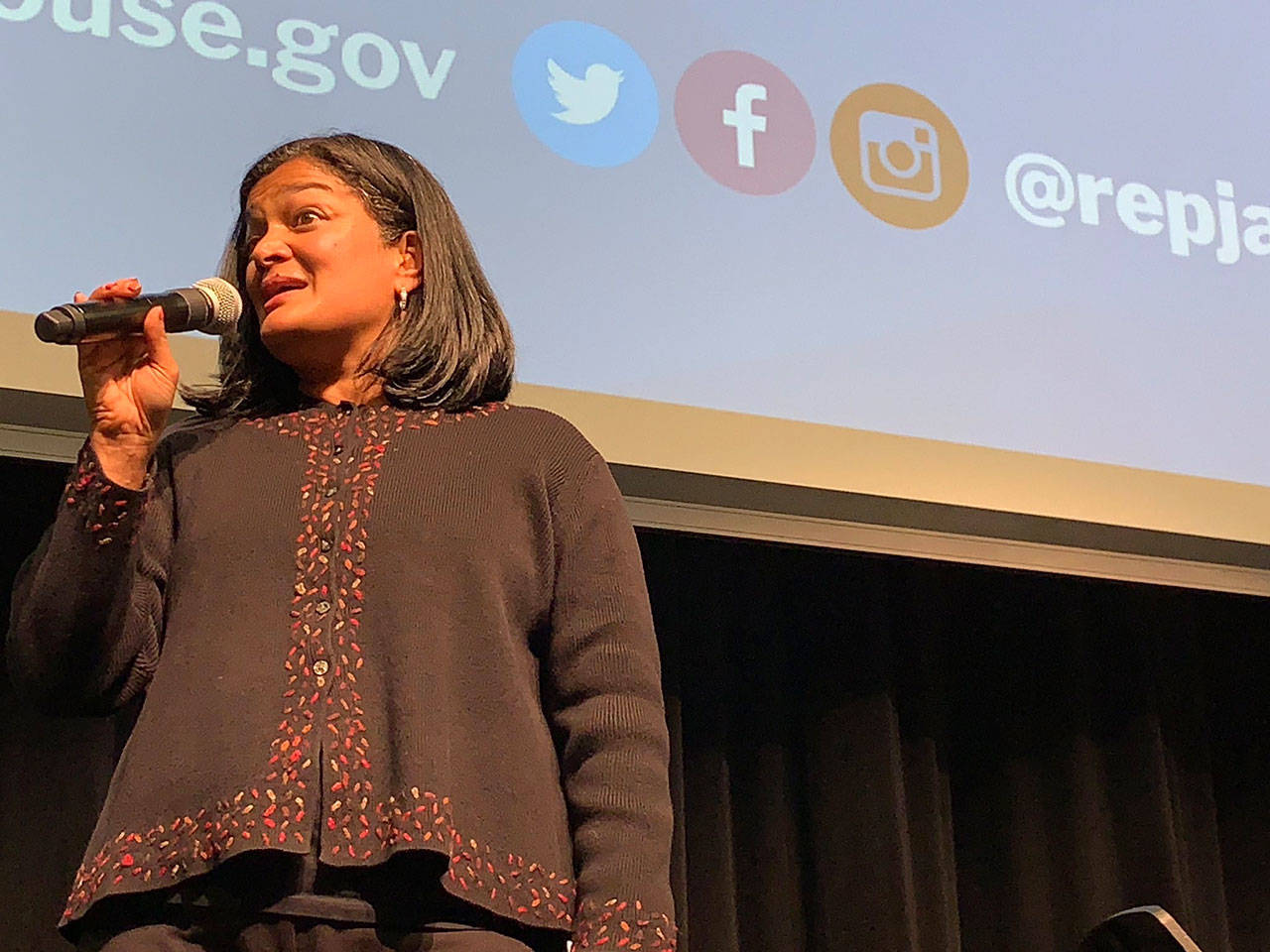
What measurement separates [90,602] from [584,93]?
1146mm

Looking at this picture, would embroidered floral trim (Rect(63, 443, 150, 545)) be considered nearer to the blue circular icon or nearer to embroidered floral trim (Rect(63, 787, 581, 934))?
embroidered floral trim (Rect(63, 787, 581, 934))

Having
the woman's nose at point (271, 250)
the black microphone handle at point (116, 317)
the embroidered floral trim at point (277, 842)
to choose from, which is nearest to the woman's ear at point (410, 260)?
the woman's nose at point (271, 250)

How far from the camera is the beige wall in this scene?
2.00 metres

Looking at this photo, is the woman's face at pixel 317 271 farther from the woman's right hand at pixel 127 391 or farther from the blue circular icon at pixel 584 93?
the blue circular icon at pixel 584 93

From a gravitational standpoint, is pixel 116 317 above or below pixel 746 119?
below

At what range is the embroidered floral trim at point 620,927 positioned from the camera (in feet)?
3.64

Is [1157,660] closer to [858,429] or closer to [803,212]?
[858,429]

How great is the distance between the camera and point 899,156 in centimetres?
226

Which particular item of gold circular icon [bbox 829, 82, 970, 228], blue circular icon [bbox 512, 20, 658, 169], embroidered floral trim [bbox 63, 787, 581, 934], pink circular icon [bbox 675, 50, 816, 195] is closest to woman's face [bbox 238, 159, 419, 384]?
embroidered floral trim [bbox 63, 787, 581, 934]

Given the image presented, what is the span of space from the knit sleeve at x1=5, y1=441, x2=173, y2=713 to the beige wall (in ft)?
2.13

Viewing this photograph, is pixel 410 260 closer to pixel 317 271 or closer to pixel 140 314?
pixel 317 271

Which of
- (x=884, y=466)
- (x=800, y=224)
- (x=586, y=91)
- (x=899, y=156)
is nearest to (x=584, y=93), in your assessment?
(x=586, y=91)

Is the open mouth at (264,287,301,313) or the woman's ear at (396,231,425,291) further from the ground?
the woman's ear at (396,231,425,291)

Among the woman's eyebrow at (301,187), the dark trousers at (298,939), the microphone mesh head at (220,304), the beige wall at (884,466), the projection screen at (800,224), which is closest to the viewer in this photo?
the dark trousers at (298,939)
